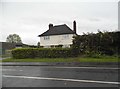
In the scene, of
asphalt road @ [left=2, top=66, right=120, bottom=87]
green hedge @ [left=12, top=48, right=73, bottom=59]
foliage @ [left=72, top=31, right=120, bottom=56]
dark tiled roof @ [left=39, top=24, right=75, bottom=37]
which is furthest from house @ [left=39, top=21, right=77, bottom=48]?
asphalt road @ [left=2, top=66, right=120, bottom=87]

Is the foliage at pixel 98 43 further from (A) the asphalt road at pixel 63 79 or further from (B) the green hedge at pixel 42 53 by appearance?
(A) the asphalt road at pixel 63 79

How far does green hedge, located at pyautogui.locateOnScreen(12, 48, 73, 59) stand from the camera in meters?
26.8

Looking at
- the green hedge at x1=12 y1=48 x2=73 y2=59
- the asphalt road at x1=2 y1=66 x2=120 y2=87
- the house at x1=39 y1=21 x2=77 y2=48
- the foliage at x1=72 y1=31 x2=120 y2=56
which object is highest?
the house at x1=39 y1=21 x2=77 y2=48

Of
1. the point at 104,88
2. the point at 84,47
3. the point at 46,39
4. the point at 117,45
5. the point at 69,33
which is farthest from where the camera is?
the point at 46,39

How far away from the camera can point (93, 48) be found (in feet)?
86.6

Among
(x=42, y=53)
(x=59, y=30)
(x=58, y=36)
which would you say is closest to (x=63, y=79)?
(x=42, y=53)

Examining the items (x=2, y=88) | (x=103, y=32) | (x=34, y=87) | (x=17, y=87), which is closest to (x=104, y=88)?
(x=34, y=87)

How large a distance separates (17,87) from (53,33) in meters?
41.2

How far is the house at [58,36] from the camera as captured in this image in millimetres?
46312

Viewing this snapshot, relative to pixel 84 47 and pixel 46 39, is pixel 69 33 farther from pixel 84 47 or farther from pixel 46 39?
pixel 84 47

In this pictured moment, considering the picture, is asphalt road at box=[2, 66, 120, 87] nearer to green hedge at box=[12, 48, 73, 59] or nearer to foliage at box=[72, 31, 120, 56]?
foliage at box=[72, 31, 120, 56]

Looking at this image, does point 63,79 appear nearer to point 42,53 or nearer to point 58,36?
point 42,53

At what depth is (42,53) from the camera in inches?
1093

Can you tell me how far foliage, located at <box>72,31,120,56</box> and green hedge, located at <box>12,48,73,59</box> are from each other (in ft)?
4.96
